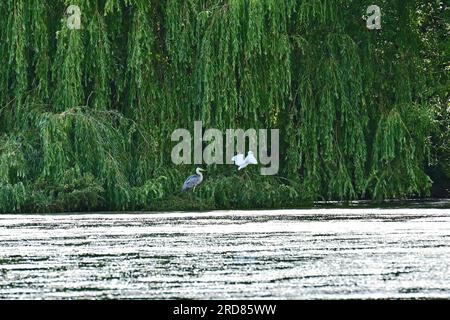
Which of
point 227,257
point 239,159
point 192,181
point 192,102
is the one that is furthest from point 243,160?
point 227,257

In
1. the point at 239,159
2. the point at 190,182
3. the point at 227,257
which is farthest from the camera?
the point at 239,159

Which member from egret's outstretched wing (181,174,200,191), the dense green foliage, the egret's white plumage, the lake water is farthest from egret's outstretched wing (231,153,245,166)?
the lake water

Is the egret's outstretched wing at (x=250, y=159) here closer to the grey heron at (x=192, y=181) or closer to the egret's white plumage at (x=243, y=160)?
the egret's white plumage at (x=243, y=160)

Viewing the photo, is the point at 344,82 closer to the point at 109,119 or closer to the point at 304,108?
the point at 304,108

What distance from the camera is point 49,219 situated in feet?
60.5

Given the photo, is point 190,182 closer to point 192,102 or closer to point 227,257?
point 192,102

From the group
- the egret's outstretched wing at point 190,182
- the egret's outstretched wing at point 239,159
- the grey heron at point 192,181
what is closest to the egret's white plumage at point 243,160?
the egret's outstretched wing at point 239,159

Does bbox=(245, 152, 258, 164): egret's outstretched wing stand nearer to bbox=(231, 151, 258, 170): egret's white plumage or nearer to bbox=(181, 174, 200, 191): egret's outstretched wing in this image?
bbox=(231, 151, 258, 170): egret's white plumage

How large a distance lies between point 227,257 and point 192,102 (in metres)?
9.58

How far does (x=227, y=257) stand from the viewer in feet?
41.6

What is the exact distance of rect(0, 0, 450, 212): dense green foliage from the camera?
20578 mm
